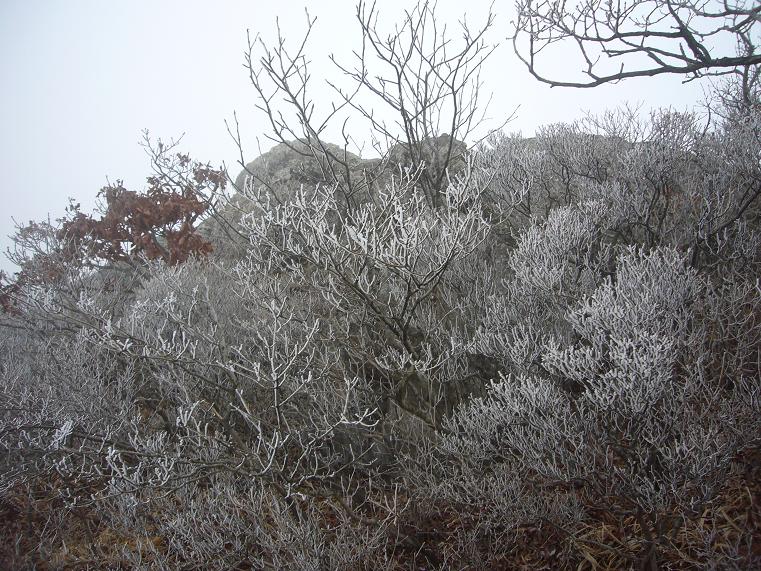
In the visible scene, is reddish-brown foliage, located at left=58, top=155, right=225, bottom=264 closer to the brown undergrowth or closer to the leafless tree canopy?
the leafless tree canopy

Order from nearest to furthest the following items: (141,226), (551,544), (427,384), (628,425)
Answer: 1. (628,425)
2. (551,544)
3. (427,384)
4. (141,226)

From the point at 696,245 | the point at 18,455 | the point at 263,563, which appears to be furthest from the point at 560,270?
the point at 18,455

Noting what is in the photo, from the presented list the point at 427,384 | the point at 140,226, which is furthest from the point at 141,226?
the point at 427,384

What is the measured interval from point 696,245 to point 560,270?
1.82 m

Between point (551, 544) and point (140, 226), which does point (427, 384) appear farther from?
point (140, 226)

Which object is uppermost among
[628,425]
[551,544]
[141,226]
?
[141,226]

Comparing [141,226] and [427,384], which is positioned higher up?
[141,226]

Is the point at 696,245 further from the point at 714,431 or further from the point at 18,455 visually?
the point at 18,455

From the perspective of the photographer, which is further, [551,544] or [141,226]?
[141,226]

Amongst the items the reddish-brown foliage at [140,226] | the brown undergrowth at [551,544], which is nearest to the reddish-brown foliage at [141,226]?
the reddish-brown foliage at [140,226]

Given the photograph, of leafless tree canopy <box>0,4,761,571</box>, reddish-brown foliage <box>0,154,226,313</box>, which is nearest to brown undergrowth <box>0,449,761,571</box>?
leafless tree canopy <box>0,4,761,571</box>

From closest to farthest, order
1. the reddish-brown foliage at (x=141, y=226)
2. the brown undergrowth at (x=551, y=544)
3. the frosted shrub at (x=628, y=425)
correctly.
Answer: the frosted shrub at (x=628, y=425)
the brown undergrowth at (x=551, y=544)
the reddish-brown foliage at (x=141, y=226)

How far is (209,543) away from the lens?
13.4 feet

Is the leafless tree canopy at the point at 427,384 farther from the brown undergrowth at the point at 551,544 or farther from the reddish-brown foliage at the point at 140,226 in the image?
the reddish-brown foliage at the point at 140,226
